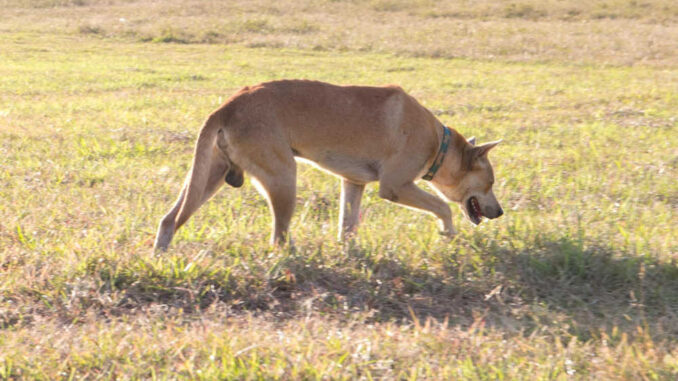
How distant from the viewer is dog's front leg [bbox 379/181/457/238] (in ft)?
19.2

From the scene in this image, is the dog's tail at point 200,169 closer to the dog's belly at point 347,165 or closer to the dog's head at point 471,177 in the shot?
the dog's belly at point 347,165

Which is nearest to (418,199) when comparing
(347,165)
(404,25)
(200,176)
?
(347,165)

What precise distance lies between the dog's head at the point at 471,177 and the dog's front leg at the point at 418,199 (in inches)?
18.4

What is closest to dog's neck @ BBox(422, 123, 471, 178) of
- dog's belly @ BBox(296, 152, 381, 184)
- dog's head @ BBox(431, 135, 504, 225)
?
dog's head @ BBox(431, 135, 504, 225)

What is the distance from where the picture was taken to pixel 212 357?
3.59 metres

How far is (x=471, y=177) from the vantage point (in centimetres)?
628

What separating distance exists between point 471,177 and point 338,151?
1.21 m

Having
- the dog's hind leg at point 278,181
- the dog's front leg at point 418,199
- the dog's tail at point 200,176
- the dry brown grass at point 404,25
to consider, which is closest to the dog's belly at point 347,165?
the dog's front leg at point 418,199

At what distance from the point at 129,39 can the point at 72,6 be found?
11454 millimetres

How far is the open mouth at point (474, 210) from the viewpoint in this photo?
6.26 metres

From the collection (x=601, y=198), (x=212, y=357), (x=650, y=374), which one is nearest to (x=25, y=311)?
(x=212, y=357)

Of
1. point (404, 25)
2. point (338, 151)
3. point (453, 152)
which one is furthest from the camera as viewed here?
point (404, 25)

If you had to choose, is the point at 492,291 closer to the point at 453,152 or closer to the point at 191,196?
the point at 453,152

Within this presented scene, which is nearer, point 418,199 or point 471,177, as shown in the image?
point 418,199
